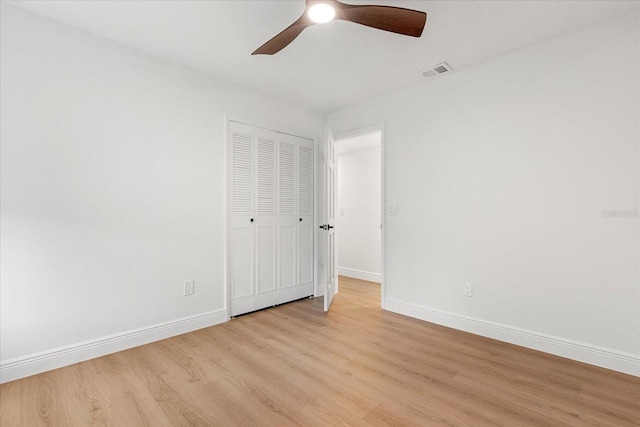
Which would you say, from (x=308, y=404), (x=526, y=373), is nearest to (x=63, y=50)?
(x=308, y=404)

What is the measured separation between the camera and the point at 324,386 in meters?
1.91

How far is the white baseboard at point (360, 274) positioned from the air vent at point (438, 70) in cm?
305

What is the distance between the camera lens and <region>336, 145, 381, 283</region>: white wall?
4.99 meters

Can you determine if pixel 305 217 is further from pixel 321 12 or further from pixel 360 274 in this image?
pixel 321 12

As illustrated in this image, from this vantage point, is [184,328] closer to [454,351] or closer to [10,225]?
[10,225]

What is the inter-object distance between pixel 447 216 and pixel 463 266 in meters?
0.50

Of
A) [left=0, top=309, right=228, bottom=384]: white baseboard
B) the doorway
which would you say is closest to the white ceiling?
the doorway

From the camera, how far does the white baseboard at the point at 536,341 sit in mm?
2098

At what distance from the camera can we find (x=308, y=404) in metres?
1.73

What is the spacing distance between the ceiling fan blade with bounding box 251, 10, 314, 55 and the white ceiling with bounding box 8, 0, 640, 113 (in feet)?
1.05

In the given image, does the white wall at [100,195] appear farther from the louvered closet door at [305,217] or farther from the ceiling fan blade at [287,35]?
the ceiling fan blade at [287,35]

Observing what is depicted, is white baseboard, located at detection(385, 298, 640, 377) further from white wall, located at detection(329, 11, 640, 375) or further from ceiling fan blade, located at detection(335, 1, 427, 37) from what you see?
ceiling fan blade, located at detection(335, 1, 427, 37)

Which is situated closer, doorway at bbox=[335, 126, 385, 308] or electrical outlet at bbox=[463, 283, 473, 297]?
electrical outlet at bbox=[463, 283, 473, 297]

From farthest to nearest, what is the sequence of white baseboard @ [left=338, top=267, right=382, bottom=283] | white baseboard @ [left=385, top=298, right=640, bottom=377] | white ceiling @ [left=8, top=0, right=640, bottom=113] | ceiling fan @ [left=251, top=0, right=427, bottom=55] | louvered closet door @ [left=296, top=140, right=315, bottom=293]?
white baseboard @ [left=338, top=267, right=382, bottom=283] < louvered closet door @ [left=296, top=140, right=315, bottom=293] < white baseboard @ [left=385, top=298, right=640, bottom=377] < white ceiling @ [left=8, top=0, right=640, bottom=113] < ceiling fan @ [left=251, top=0, right=427, bottom=55]
